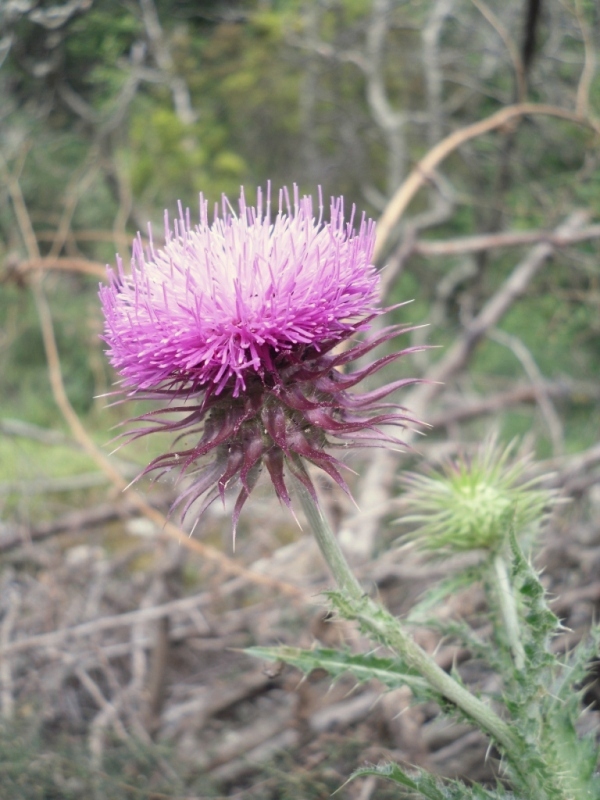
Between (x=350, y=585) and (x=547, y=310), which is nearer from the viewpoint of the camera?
(x=350, y=585)

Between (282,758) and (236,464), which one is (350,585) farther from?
(282,758)

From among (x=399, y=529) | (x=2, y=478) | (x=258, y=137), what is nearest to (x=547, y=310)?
(x=399, y=529)

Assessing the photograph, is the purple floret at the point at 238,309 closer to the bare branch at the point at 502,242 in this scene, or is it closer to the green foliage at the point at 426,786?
the green foliage at the point at 426,786

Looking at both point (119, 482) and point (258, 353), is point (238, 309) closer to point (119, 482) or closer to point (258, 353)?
point (258, 353)

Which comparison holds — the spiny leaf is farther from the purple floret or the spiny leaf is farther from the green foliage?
the purple floret

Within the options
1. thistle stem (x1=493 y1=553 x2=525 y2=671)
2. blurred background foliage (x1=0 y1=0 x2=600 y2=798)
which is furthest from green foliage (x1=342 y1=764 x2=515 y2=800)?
blurred background foliage (x1=0 y1=0 x2=600 y2=798)

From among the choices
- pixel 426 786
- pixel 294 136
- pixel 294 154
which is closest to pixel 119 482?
pixel 426 786

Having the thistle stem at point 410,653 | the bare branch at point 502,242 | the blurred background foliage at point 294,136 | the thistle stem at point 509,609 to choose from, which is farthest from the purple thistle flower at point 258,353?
the bare branch at point 502,242
